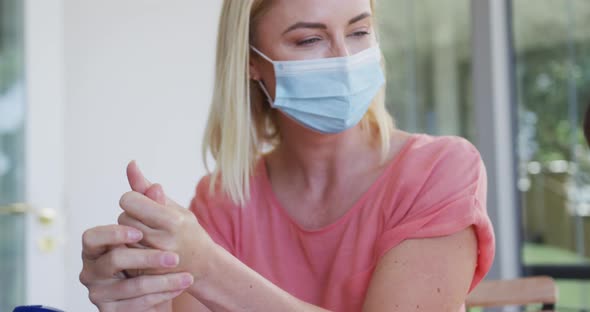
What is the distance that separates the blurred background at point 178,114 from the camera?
271 cm

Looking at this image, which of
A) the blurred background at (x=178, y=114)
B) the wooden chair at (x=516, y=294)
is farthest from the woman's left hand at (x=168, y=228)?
the blurred background at (x=178, y=114)

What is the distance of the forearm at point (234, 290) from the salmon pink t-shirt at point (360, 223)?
0.20 metres

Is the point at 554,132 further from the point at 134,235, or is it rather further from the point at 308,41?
the point at 134,235

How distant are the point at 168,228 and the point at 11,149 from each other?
6.43ft

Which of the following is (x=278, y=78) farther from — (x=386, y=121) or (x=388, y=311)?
(x=388, y=311)

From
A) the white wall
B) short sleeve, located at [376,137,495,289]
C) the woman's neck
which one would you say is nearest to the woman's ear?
the woman's neck

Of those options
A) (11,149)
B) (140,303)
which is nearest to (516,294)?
(140,303)

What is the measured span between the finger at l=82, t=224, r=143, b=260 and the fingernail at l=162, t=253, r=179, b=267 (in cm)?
5

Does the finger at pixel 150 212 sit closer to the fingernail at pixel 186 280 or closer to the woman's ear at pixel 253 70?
the fingernail at pixel 186 280

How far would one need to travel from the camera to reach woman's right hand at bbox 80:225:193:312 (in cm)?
97

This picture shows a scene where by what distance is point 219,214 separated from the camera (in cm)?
149

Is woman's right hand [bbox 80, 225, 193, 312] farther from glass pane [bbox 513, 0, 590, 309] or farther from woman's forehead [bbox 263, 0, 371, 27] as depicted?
glass pane [bbox 513, 0, 590, 309]

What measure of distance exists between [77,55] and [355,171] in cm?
204

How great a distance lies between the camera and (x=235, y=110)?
1460 millimetres
